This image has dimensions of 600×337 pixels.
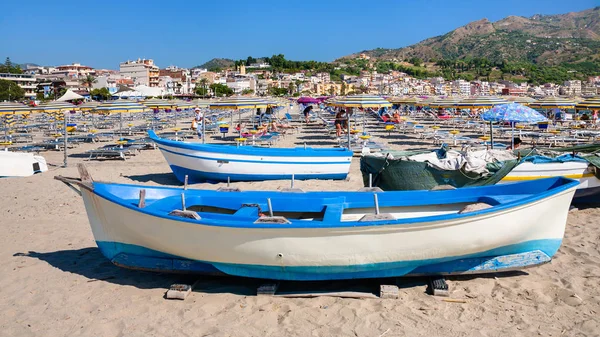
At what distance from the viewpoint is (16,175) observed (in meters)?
12.2

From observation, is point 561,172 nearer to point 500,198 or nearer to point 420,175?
point 420,175

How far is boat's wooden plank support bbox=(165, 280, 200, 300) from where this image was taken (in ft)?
16.3

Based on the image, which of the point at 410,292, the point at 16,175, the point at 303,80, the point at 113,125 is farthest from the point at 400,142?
the point at 303,80

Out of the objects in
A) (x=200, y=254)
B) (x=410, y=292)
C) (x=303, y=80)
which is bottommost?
(x=410, y=292)

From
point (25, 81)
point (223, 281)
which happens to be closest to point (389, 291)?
point (223, 281)

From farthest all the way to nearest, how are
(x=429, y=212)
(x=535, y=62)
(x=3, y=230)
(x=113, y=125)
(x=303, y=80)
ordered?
(x=535, y=62), (x=303, y=80), (x=113, y=125), (x=3, y=230), (x=429, y=212)

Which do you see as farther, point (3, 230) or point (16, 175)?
point (16, 175)

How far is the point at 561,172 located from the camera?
8008mm

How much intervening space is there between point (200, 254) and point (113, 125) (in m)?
26.7

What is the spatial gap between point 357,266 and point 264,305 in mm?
1033

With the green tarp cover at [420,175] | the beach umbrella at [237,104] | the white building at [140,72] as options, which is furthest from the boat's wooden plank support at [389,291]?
the white building at [140,72]

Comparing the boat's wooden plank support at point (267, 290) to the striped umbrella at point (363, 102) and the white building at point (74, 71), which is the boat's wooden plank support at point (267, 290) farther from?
the white building at point (74, 71)

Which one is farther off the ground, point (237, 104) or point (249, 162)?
point (237, 104)

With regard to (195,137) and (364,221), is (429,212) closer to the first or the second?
(364,221)
